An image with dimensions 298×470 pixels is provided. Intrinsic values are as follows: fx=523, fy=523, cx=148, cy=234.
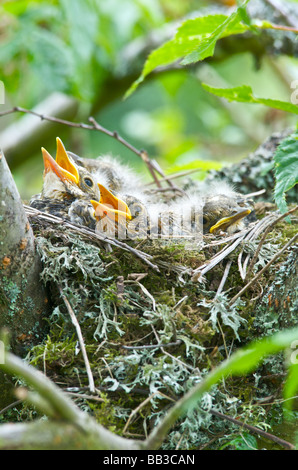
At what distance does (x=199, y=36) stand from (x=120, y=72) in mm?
2936

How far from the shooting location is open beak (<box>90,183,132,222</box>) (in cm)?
220

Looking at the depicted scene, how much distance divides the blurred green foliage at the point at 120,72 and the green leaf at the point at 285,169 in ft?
1.31

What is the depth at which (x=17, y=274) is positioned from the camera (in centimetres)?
161

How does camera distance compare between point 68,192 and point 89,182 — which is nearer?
point 68,192

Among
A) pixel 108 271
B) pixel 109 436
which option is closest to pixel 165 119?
pixel 108 271

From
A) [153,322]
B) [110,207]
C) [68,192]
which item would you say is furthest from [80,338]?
[68,192]

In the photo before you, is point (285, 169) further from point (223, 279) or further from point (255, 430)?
point (255, 430)

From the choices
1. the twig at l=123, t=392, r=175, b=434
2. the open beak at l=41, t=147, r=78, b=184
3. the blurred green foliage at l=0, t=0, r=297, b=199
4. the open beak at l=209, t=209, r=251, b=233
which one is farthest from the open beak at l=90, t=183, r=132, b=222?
the twig at l=123, t=392, r=175, b=434

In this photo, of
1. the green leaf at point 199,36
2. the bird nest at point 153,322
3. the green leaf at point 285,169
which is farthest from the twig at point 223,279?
the green leaf at point 199,36

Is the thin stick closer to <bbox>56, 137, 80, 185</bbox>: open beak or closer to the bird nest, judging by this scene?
the bird nest

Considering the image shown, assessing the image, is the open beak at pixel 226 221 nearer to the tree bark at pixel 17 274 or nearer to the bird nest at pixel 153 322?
the bird nest at pixel 153 322

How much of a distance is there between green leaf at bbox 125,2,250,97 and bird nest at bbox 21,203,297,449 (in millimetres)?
582

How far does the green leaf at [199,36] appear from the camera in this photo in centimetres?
155

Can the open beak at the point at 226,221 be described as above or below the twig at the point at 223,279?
below
